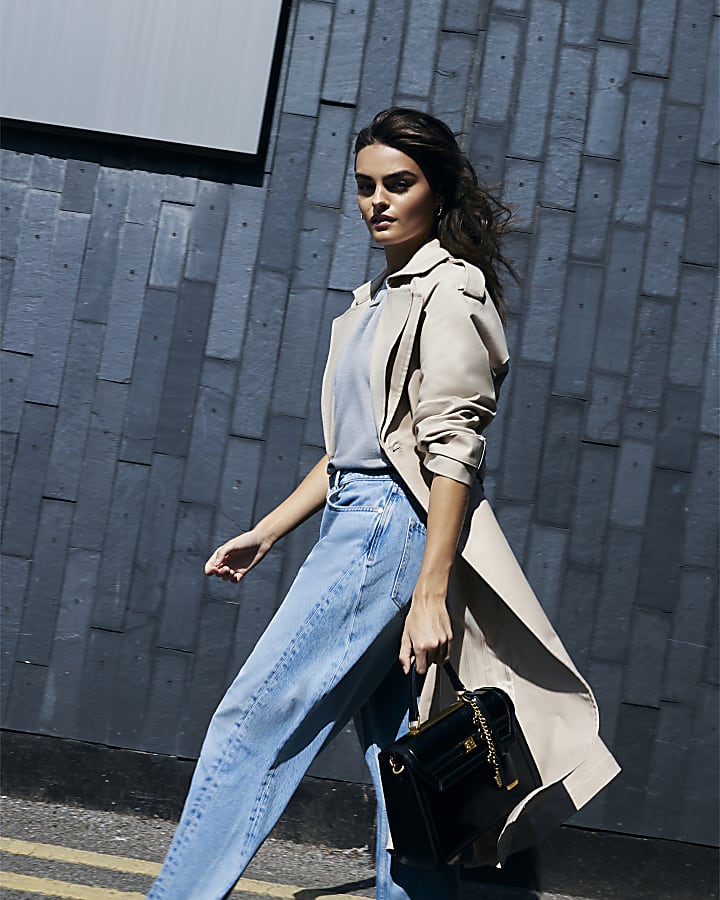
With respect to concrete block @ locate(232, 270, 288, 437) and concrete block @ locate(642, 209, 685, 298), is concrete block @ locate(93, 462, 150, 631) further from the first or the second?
concrete block @ locate(642, 209, 685, 298)

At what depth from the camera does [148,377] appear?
4016mm

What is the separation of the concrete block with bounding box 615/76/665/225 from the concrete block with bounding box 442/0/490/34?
589 millimetres

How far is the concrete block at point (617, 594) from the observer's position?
3949mm

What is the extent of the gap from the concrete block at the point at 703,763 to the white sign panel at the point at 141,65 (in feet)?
8.46

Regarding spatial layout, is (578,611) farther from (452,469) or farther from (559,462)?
(452,469)

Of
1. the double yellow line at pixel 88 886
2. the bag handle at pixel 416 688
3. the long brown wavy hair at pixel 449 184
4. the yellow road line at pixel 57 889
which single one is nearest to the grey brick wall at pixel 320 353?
the double yellow line at pixel 88 886

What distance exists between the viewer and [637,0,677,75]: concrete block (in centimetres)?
403

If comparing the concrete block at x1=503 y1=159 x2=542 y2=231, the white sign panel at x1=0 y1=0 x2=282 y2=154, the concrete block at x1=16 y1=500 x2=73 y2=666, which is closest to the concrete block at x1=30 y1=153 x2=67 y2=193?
the white sign panel at x1=0 y1=0 x2=282 y2=154

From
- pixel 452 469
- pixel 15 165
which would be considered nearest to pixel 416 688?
pixel 452 469

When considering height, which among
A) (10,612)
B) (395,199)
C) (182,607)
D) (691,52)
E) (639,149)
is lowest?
(10,612)

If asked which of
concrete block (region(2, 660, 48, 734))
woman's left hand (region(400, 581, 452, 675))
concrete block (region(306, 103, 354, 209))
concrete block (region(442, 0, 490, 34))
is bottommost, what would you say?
concrete block (region(2, 660, 48, 734))

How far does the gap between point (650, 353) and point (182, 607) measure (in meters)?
1.89

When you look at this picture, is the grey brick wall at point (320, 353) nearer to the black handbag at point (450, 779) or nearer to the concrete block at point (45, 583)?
the concrete block at point (45, 583)

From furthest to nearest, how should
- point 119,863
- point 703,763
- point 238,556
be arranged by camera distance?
1. point 703,763
2. point 119,863
3. point 238,556
